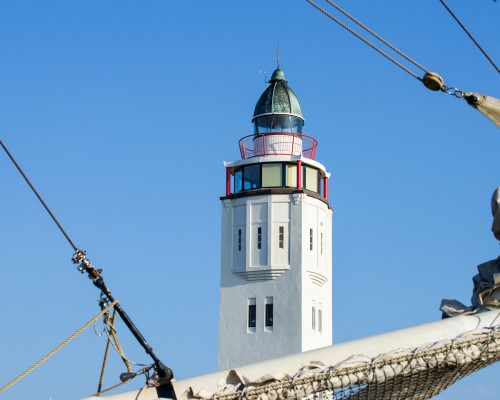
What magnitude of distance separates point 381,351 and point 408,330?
0.30m

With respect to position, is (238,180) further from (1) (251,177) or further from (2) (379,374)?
(2) (379,374)

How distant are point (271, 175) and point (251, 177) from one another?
76cm

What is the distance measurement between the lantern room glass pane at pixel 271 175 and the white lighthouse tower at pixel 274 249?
1.4 inches

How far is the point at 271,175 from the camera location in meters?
47.5

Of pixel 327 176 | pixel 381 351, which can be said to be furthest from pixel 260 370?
pixel 327 176

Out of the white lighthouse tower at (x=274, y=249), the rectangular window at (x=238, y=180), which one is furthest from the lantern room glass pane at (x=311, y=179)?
the rectangular window at (x=238, y=180)

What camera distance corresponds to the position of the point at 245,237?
155ft

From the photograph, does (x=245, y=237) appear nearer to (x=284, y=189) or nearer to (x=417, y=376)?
(x=284, y=189)

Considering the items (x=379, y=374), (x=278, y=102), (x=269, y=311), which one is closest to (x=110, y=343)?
(x=379, y=374)

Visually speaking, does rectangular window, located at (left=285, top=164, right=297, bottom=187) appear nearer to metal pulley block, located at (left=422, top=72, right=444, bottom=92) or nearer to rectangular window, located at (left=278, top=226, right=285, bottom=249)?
rectangular window, located at (left=278, top=226, right=285, bottom=249)

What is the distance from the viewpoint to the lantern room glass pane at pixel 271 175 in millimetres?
47406

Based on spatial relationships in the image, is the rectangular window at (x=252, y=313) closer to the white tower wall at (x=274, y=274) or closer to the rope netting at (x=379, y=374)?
the white tower wall at (x=274, y=274)

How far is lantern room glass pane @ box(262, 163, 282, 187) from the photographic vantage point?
47.4 metres

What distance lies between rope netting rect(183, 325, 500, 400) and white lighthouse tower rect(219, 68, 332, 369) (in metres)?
34.8
